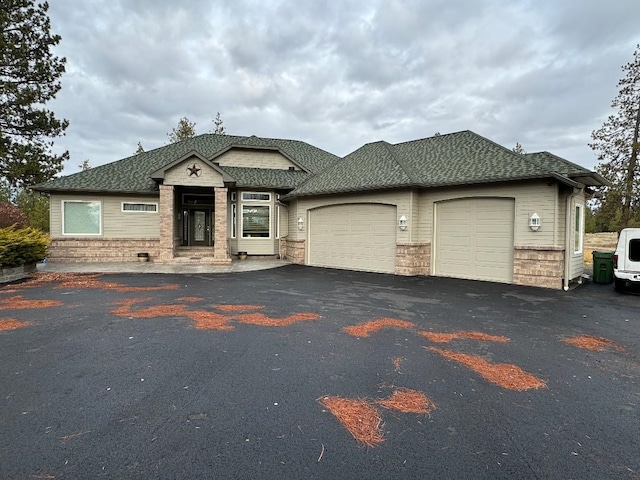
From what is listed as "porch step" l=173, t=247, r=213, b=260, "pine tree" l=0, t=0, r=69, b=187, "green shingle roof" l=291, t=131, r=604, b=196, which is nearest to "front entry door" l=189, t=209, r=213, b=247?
"porch step" l=173, t=247, r=213, b=260

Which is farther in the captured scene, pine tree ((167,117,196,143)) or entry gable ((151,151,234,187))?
pine tree ((167,117,196,143))

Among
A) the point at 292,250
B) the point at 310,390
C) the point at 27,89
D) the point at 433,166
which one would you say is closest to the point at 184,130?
the point at 27,89

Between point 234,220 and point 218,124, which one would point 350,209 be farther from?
point 218,124

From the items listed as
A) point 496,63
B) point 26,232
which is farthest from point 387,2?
point 26,232

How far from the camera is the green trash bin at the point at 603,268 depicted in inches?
435

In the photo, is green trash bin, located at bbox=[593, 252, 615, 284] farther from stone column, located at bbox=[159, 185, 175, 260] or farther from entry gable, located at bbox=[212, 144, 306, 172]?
stone column, located at bbox=[159, 185, 175, 260]

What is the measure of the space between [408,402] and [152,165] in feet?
58.0

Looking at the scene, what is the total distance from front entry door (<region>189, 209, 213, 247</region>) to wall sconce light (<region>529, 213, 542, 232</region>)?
47.9 feet

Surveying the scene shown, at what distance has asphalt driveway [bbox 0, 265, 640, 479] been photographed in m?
2.25

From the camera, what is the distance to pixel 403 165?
13.3 metres

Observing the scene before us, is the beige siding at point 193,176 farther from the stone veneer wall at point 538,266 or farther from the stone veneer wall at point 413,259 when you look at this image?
the stone veneer wall at point 538,266

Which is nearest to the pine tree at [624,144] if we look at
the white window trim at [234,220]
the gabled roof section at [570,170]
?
the gabled roof section at [570,170]

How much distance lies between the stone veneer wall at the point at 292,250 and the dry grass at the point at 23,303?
9.43 metres

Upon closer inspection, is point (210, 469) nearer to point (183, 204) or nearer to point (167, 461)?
point (167, 461)
